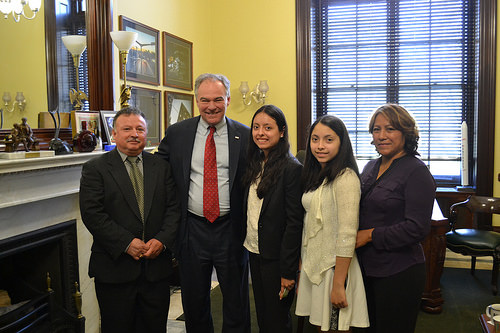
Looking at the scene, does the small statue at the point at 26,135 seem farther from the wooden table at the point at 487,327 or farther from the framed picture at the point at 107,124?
the wooden table at the point at 487,327

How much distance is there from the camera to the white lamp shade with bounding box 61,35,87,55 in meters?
2.84

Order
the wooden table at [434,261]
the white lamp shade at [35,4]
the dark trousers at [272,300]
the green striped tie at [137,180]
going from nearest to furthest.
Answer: the dark trousers at [272,300]
the green striped tie at [137,180]
the white lamp shade at [35,4]
the wooden table at [434,261]

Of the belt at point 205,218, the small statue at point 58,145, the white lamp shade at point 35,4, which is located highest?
the white lamp shade at point 35,4

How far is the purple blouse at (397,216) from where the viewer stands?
174cm

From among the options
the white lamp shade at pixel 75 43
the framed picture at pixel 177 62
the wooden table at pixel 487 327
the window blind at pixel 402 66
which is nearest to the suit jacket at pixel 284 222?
the wooden table at pixel 487 327

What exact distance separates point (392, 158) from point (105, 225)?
1266mm

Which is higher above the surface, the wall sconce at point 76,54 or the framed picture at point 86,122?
the wall sconce at point 76,54

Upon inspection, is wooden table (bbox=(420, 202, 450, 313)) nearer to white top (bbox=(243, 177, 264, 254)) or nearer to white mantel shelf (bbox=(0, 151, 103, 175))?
white top (bbox=(243, 177, 264, 254))

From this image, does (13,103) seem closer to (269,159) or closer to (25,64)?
(25,64)

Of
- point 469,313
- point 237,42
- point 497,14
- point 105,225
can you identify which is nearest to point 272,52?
point 237,42

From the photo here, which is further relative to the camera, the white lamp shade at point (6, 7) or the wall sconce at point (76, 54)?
the wall sconce at point (76, 54)

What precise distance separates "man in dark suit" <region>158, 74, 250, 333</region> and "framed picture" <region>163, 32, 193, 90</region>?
2086 millimetres

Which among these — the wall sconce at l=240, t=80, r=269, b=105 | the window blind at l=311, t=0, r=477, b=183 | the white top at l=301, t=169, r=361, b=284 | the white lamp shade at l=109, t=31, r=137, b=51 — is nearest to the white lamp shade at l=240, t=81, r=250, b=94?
the wall sconce at l=240, t=80, r=269, b=105

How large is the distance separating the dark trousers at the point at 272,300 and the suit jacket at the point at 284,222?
5 cm
